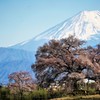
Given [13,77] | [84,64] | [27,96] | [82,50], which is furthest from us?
[13,77]

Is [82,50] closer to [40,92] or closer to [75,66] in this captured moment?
[75,66]

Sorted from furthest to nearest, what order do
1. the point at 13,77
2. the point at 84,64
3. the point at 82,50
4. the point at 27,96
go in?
1. the point at 13,77
2. the point at 82,50
3. the point at 84,64
4. the point at 27,96

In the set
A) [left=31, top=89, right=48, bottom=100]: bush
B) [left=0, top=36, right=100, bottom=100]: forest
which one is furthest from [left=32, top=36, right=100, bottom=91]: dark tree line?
[left=31, top=89, right=48, bottom=100]: bush

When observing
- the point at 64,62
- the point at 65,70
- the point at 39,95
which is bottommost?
the point at 39,95

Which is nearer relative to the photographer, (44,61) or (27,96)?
(27,96)

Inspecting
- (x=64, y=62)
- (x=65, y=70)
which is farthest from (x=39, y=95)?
(x=64, y=62)

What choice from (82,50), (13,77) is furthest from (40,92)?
(13,77)

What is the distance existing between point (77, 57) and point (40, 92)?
6.06 meters

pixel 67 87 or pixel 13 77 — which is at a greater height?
pixel 13 77

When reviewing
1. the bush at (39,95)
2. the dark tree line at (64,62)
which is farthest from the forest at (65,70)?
the bush at (39,95)

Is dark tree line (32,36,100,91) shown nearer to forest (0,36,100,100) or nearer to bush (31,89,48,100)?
forest (0,36,100,100)

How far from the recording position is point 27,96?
3331cm

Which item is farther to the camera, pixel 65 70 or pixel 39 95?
pixel 65 70

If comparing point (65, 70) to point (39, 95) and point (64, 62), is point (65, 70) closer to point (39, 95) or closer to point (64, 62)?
point (64, 62)
